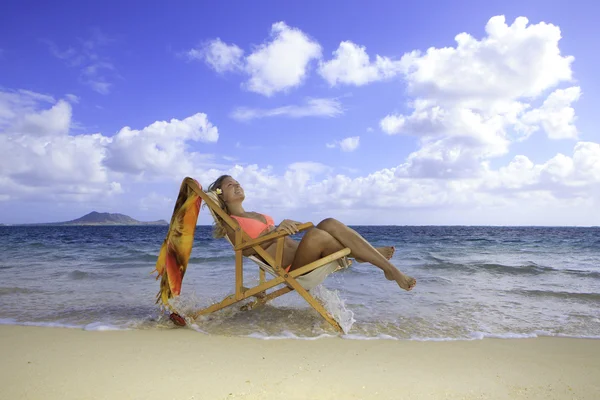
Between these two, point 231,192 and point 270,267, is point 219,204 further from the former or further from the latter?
point 270,267

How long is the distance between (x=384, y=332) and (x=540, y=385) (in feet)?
4.70

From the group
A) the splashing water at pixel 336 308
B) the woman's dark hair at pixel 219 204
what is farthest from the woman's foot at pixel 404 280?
the woman's dark hair at pixel 219 204

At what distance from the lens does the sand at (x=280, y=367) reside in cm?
230

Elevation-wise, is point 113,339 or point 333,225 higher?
point 333,225

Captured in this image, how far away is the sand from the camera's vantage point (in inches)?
90.7

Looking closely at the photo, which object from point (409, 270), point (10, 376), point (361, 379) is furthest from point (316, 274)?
point (409, 270)

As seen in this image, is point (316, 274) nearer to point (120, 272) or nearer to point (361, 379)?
point (361, 379)

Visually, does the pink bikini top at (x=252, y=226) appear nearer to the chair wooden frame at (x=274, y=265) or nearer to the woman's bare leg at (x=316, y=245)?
the chair wooden frame at (x=274, y=265)

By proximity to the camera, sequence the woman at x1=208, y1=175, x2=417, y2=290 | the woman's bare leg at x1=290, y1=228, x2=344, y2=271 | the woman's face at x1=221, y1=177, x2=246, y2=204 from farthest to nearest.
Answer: the woman's face at x1=221, y1=177, x2=246, y2=204 < the woman's bare leg at x1=290, y1=228, x2=344, y2=271 < the woman at x1=208, y1=175, x2=417, y2=290

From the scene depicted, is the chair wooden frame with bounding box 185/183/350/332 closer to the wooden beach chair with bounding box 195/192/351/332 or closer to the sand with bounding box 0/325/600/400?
the wooden beach chair with bounding box 195/192/351/332

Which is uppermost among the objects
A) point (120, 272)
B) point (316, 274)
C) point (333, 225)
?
point (333, 225)

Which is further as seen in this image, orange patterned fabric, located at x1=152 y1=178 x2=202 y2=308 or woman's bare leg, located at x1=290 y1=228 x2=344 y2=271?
orange patterned fabric, located at x1=152 y1=178 x2=202 y2=308

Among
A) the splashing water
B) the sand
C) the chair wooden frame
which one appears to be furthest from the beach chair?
the sand

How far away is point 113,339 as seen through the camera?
329cm
